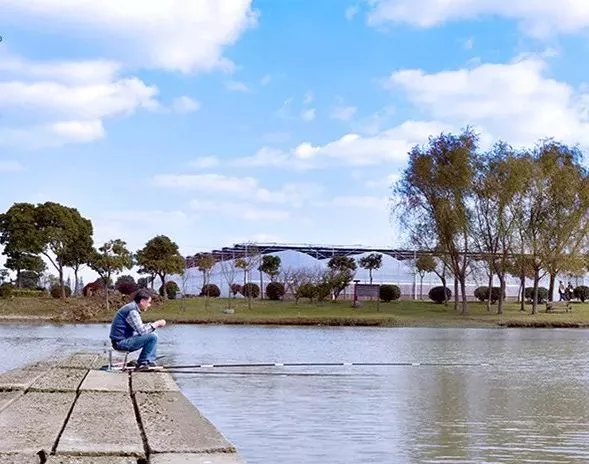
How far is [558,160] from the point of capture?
56.5m

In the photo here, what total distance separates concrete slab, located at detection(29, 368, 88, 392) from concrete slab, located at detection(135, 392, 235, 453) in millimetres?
981

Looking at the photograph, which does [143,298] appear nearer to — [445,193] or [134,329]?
[134,329]

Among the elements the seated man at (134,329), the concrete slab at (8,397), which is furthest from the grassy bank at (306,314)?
the concrete slab at (8,397)

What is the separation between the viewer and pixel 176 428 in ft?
28.0

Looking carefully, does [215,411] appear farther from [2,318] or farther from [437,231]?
[437,231]

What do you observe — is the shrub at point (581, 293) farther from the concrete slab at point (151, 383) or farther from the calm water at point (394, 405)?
the concrete slab at point (151, 383)

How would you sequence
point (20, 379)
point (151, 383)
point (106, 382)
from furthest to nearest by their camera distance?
point (151, 383) < point (106, 382) < point (20, 379)

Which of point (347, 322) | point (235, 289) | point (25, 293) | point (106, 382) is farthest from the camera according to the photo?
point (235, 289)

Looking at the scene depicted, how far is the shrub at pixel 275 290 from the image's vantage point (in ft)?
205

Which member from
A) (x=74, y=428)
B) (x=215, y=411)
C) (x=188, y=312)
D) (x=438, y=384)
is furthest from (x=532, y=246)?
(x=74, y=428)

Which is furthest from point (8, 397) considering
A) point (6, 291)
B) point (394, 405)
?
point (6, 291)

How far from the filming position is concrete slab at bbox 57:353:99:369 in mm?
15102

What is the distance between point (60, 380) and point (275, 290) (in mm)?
49892

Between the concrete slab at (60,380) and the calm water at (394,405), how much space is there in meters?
1.57
